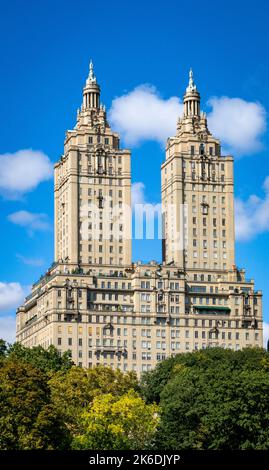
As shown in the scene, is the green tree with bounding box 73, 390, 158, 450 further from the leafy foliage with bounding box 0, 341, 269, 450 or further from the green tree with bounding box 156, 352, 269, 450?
the green tree with bounding box 156, 352, 269, 450

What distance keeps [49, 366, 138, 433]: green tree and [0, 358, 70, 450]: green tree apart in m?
12.6

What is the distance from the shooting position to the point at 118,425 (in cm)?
14088

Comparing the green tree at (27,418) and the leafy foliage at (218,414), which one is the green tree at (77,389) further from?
the leafy foliage at (218,414)

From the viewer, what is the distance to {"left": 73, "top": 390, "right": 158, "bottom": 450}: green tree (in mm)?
137500

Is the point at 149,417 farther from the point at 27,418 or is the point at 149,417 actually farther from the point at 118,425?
the point at 27,418

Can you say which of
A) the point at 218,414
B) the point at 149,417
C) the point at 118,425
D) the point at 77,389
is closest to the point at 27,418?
the point at 118,425

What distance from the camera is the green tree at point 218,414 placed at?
5049 inches

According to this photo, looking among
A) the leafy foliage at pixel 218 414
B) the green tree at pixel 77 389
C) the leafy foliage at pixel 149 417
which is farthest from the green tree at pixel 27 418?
the leafy foliage at pixel 218 414

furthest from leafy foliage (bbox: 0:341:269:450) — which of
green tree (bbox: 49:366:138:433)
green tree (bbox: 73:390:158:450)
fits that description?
green tree (bbox: 49:366:138:433)

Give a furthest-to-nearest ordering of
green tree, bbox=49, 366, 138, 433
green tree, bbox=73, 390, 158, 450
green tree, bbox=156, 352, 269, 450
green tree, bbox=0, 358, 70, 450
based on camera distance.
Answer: green tree, bbox=49, 366, 138, 433, green tree, bbox=73, 390, 158, 450, green tree, bbox=156, 352, 269, 450, green tree, bbox=0, 358, 70, 450

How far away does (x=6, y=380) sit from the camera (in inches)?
5438
